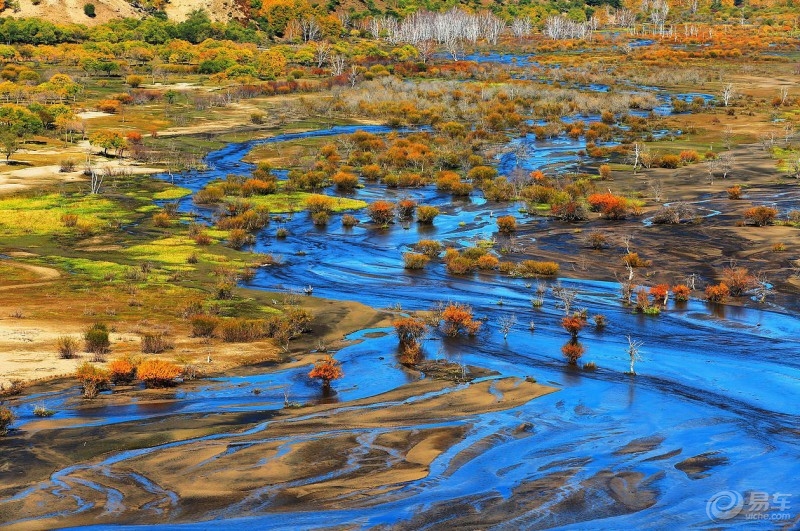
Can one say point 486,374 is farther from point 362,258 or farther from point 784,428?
point 362,258

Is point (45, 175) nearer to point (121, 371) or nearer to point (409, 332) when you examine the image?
point (121, 371)

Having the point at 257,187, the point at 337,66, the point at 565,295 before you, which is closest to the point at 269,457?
the point at 565,295

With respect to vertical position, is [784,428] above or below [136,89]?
below

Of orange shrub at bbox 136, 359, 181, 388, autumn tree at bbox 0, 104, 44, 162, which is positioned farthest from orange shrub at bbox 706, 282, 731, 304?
autumn tree at bbox 0, 104, 44, 162

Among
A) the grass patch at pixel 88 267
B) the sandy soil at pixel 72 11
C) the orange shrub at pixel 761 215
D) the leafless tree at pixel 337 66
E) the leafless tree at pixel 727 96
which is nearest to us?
the grass patch at pixel 88 267

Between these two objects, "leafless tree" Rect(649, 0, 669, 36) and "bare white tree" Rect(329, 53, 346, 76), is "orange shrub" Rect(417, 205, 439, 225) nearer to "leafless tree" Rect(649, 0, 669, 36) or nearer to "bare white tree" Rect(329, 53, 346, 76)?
"bare white tree" Rect(329, 53, 346, 76)

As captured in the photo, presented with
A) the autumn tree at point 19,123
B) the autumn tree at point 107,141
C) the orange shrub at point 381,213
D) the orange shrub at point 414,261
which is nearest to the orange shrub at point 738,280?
the orange shrub at point 414,261

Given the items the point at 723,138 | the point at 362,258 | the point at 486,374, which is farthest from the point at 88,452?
the point at 723,138

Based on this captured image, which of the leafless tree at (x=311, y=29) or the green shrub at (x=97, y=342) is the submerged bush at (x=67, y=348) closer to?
the green shrub at (x=97, y=342)
